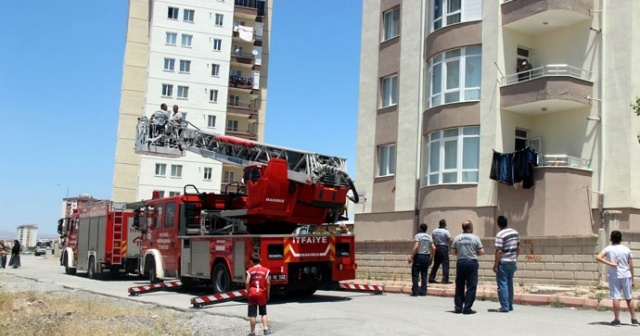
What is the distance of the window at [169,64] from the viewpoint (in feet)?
210

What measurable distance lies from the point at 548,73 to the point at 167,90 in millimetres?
45911

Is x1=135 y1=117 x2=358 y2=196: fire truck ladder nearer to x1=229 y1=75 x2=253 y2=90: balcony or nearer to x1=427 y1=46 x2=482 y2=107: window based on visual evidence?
x1=427 y1=46 x2=482 y2=107: window

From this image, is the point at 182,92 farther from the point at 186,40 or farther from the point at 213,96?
the point at 186,40

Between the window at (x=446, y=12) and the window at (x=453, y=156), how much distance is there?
13.9 ft

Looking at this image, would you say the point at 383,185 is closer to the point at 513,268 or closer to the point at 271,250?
the point at 271,250

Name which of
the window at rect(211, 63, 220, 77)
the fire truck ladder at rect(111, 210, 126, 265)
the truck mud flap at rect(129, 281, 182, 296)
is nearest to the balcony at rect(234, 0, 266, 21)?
the window at rect(211, 63, 220, 77)

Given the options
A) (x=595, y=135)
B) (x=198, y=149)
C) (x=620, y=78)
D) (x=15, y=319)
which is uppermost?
(x=620, y=78)

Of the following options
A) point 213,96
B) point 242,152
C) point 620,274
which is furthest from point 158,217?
point 213,96

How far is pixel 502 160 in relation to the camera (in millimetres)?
23500

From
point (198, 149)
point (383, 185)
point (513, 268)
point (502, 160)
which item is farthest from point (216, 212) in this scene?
point (383, 185)

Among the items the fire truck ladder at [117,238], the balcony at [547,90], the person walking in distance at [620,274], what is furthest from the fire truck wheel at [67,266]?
the person walking in distance at [620,274]

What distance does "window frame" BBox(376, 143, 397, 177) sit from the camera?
28.9 m

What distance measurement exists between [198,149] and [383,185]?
12162 mm

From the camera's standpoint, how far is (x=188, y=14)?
214 ft
